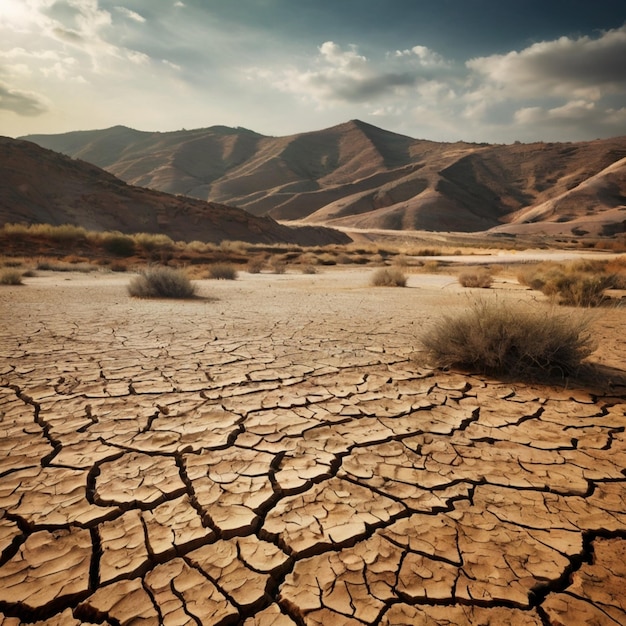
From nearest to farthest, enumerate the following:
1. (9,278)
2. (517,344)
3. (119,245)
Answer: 1. (517,344)
2. (9,278)
3. (119,245)

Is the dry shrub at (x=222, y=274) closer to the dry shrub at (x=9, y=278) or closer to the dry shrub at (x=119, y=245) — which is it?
the dry shrub at (x=9, y=278)

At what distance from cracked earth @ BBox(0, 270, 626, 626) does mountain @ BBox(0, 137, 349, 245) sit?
27.4 metres

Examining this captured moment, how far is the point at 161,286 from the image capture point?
321 inches

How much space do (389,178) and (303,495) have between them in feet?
258

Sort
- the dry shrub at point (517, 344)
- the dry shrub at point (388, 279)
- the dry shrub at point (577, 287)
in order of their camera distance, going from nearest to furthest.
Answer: the dry shrub at point (517, 344) → the dry shrub at point (577, 287) → the dry shrub at point (388, 279)

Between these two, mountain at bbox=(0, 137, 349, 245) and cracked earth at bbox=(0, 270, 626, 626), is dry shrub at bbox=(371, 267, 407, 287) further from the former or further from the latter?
mountain at bbox=(0, 137, 349, 245)

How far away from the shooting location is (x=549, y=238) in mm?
40094

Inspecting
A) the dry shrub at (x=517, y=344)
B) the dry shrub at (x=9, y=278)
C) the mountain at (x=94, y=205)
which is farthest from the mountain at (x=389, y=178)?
the dry shrub at (x=517, y=344)

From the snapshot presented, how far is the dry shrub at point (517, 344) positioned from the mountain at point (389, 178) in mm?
51004

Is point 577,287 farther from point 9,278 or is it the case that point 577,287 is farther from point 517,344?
point 9,278

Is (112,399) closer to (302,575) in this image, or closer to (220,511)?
(220,511)

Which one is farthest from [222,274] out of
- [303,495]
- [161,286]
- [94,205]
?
[94,205]

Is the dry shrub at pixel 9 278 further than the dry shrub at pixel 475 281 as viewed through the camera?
No

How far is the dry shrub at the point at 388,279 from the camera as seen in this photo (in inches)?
436
